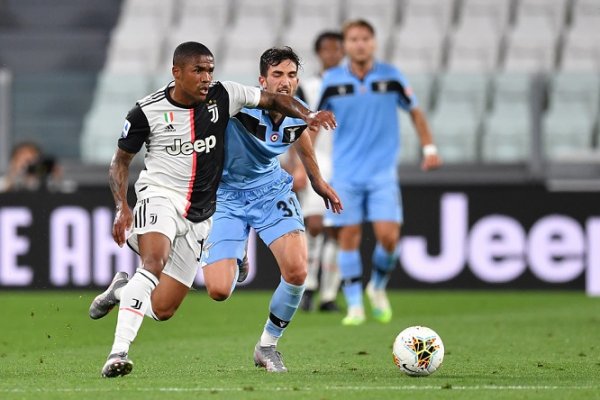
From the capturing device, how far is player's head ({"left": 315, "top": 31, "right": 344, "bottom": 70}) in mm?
12484

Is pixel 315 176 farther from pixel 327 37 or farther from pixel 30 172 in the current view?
pixel 30 172

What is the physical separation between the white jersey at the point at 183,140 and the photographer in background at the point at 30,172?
7579 mm

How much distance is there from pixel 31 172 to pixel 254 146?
7.52 metres

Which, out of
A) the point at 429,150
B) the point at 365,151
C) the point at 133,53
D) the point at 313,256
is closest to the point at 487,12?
the point at 133,53

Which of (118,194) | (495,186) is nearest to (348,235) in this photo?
(495,186)

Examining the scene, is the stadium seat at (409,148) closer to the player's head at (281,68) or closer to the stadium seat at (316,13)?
the stadium seat at (316,13)

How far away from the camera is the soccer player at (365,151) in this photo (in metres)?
11.5

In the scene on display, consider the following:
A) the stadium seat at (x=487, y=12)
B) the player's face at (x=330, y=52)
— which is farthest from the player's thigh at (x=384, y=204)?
the stadium seat at (x=487, y=12)

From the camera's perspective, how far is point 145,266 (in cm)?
708

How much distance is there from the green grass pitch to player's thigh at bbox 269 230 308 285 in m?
0.52

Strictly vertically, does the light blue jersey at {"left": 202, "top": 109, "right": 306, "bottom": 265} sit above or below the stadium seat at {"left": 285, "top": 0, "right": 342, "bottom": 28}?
below

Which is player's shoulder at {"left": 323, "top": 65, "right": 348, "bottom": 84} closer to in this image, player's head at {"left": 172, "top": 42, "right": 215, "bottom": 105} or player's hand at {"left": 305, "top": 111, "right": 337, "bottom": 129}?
player's head at {"left": 172, "top": 42, "right": 215, "bottom": 105}

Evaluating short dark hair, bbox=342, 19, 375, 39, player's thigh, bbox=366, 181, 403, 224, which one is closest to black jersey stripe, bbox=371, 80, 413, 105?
short dark hair, bbox=342, 19, 375, 39

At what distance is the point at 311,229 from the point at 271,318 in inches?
Answer: 217
